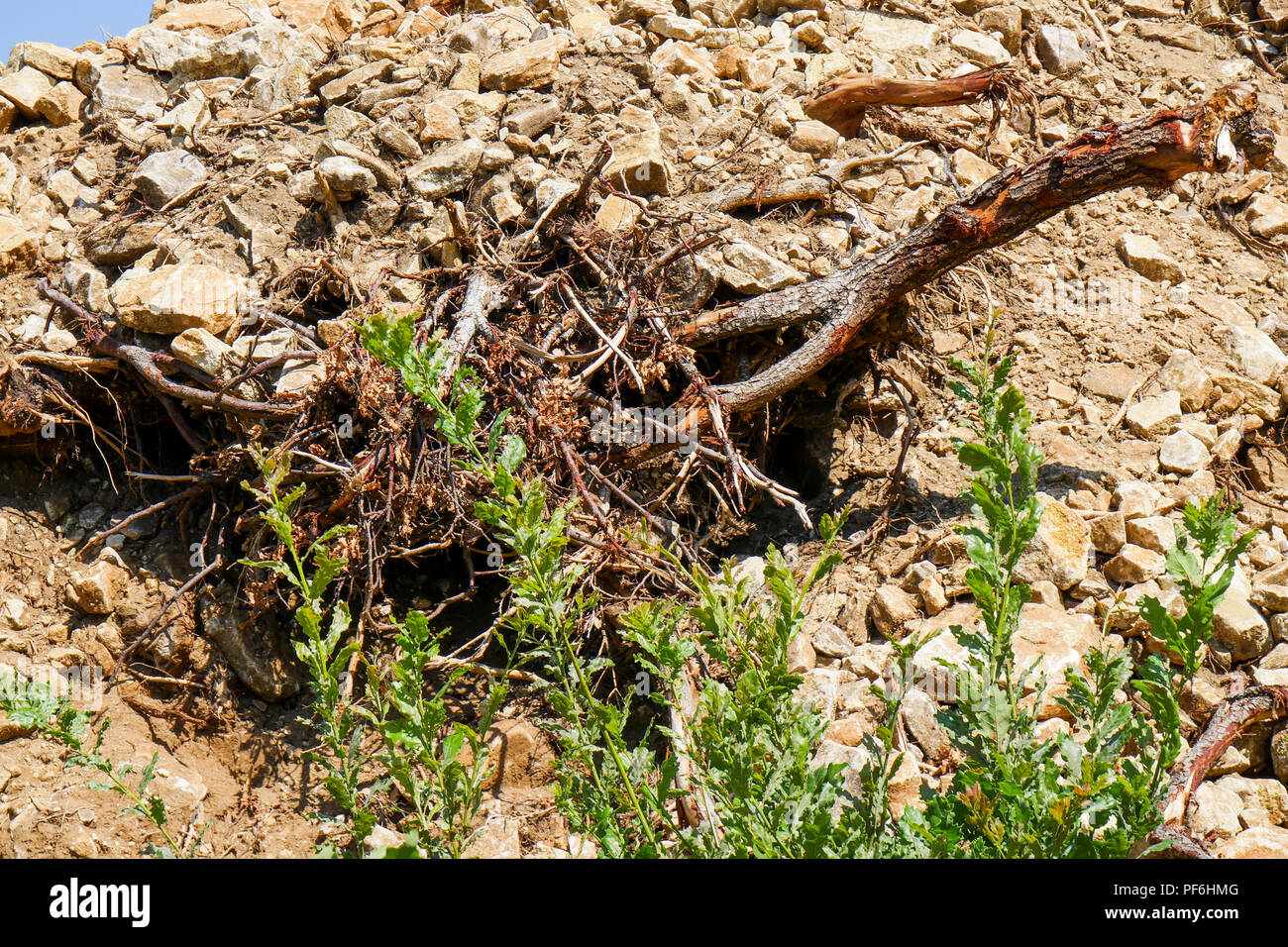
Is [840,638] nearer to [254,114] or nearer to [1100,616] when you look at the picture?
[1100,616]

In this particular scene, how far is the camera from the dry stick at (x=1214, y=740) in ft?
9.18

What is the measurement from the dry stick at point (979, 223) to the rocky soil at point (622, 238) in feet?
0.86

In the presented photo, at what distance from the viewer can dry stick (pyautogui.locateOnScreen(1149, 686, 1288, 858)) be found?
280 cm

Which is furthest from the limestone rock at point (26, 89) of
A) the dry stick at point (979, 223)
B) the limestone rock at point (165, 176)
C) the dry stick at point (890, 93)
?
the dry stick at point (890, 93)

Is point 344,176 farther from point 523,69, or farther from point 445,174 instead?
point 523,69

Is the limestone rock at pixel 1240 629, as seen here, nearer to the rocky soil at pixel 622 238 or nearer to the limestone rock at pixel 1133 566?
the rocky soil at pixel 622 238

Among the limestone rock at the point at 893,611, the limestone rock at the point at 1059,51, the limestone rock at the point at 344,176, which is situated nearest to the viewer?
the limestone rock at the point at 893,611

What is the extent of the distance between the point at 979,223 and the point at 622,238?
146 cm

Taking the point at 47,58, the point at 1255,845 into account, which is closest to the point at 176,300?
the point at 47,58

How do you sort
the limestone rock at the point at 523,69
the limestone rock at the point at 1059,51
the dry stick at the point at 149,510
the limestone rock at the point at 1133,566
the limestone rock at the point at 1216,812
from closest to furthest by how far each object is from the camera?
the limestone rock at the point at 1216,812 < the limestone rock at the point at 1133,566 < the dry stick at the point at 149,510 < the limestone rock at the point at 523,69 < the limestone rock at the point at 1059,51

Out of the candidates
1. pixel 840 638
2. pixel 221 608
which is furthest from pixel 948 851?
pixel 221 608

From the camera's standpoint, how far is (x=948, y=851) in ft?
6.64

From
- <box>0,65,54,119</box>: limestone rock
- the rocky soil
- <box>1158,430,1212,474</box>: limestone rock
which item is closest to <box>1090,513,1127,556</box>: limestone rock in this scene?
the rocky soil

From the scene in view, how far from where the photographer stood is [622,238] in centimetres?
436
